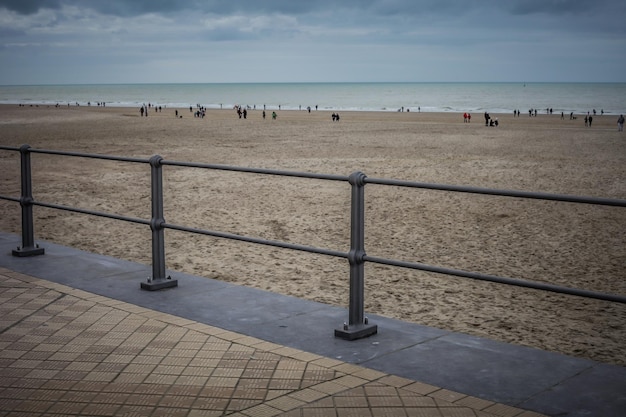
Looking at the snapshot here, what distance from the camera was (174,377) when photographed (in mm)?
4688

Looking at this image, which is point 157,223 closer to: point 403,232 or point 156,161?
point 156,161

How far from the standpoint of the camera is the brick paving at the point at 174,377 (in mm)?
4199

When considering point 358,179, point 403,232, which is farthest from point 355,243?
point 403,232

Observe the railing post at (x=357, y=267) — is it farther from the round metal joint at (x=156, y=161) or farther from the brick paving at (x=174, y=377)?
the round metal joint at (x=156, y=161)

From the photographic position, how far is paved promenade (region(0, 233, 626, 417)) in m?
4.24

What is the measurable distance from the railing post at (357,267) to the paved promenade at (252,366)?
97mm

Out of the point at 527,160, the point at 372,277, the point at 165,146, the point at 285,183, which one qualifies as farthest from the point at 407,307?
the point at 165,146

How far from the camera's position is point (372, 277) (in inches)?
388

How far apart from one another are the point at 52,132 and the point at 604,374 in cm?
4321

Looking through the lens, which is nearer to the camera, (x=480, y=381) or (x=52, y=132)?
(x=480, y=381)

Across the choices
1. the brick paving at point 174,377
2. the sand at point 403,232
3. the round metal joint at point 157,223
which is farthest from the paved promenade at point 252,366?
the sand at point 403,232

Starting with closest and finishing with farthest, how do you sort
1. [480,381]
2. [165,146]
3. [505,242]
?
[480,381] → [505,242] → [165,146]

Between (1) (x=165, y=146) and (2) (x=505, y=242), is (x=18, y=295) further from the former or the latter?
(1) (x=165, y=146)

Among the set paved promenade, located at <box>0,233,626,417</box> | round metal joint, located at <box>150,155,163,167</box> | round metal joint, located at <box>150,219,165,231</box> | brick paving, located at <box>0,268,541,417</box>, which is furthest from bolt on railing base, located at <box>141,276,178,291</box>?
round metal joint, located at <box>150,155,163,167</box>
